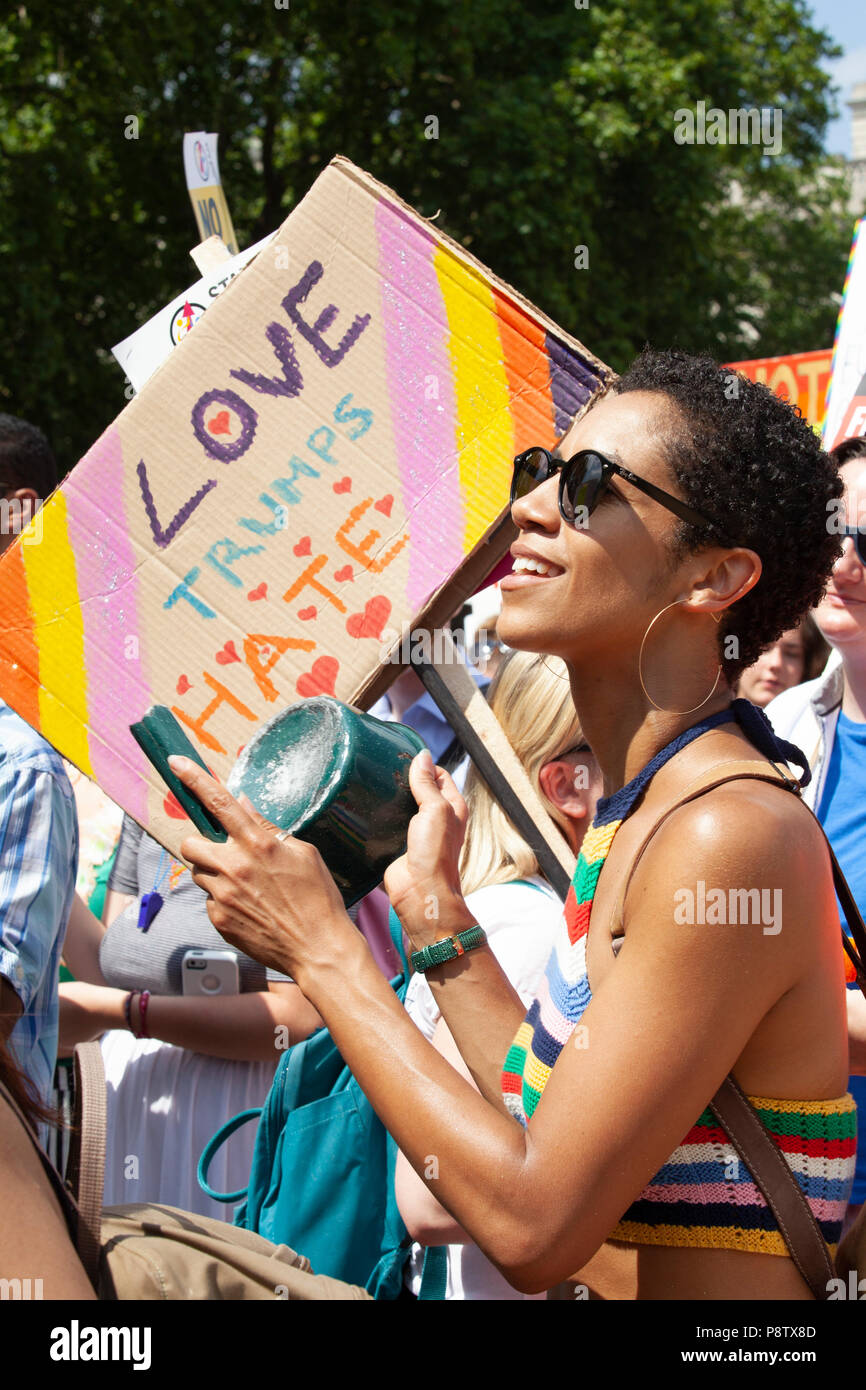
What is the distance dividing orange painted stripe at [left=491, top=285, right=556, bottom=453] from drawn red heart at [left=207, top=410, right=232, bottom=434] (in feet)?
1.44

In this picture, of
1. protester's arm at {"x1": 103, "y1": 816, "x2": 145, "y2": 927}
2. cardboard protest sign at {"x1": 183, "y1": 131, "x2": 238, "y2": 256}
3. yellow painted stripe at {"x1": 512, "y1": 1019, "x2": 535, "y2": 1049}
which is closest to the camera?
yellow painted stripe at {"x1": 512, "y1": 1019, "x2": 535, "y2": 1049}

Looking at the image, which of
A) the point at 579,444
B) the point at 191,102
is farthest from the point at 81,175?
the point at 579,444

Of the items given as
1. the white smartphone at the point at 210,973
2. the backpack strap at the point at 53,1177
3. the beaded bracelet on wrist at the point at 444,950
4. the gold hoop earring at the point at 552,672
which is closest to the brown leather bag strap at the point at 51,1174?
the backpack strap at the point at 53,1177

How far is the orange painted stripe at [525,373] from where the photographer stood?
1.97 meters

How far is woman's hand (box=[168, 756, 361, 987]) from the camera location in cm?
147

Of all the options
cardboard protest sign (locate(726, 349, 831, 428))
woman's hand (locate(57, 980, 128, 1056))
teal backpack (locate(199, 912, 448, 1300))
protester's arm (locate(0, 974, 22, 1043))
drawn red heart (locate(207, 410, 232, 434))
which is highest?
cardboard protest sign (locate(726, 349, 831, 428))

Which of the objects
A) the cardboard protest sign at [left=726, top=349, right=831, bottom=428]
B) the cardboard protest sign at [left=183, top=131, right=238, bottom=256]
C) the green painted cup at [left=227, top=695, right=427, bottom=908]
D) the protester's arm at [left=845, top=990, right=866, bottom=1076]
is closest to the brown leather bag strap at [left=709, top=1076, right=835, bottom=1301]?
the green painted cup at [left=227, top=695, right=427, bottom=908]

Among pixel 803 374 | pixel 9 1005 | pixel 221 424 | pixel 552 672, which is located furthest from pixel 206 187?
pixel 803 374

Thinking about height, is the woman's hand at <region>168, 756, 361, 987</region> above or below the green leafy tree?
below

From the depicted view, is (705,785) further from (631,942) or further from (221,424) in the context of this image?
(221,424)

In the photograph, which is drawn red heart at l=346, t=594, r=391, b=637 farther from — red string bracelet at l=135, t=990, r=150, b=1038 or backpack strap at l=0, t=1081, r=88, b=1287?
red string bracelet at l=135, t=990, r=150, b=1038

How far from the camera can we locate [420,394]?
6.64ft

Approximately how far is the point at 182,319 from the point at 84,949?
60.9 inches

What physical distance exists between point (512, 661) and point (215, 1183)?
54.7 inches
